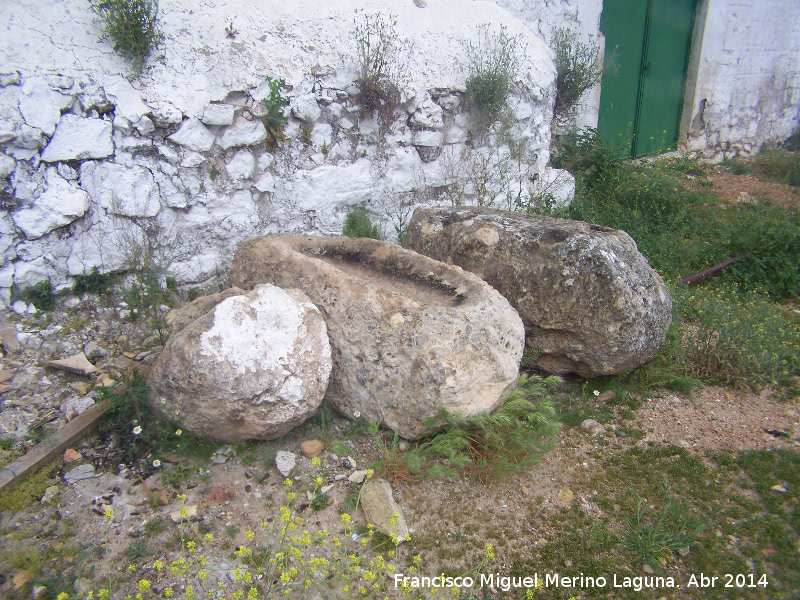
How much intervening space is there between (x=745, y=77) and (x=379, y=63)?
6.72 m

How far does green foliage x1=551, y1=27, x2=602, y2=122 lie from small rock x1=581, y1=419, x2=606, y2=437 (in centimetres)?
429

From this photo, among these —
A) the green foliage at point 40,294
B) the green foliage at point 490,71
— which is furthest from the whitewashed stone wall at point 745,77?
the green foliage at point 40,294

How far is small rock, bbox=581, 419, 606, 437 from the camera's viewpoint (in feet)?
10.3

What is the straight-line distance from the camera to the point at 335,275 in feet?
9.95

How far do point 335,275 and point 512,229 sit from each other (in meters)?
1.25

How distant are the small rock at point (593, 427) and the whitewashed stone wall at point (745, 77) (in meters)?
6.57

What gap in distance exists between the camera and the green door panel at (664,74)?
730 cm

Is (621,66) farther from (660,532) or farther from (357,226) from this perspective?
(660,532)

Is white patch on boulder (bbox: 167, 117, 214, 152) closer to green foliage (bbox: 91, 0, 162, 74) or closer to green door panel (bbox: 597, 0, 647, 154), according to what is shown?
green foliage (bbox: 91, 0, 162, 74)

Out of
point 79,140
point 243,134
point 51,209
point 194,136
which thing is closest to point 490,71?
point 243,134

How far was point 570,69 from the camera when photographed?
20.2ft

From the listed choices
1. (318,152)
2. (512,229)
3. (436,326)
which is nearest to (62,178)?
(318,152)

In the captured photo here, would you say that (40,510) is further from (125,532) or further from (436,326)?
(436,326)

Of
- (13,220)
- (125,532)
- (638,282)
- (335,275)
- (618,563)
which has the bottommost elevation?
(618,563)
